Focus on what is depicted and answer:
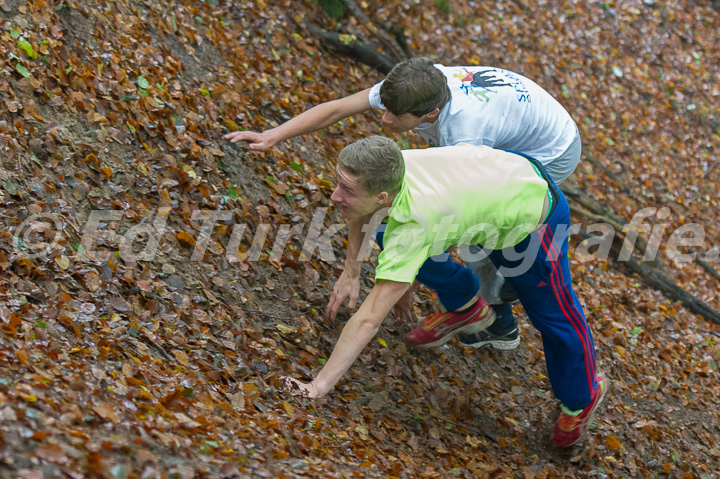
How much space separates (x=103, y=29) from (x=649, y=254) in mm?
5492

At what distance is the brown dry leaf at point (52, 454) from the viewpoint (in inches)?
88.9

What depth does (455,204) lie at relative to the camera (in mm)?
3223

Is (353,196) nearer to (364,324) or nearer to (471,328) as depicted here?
(364,324)

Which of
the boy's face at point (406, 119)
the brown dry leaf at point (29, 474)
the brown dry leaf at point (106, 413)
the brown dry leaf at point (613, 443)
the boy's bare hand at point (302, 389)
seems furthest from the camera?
the brown dry leaf at point (613, 443)

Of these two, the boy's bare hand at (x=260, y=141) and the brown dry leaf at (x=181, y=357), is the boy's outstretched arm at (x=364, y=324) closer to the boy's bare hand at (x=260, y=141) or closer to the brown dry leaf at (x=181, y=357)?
the brown dry leaf at (x=181, y=357)

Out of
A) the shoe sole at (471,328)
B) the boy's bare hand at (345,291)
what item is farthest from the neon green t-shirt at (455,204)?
the shoe sole at (471,328)

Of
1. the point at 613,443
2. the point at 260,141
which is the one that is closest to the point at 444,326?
the point at 613,443

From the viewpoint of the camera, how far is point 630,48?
9.83 meters

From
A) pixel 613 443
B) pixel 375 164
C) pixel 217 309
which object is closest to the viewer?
pixel 375 164

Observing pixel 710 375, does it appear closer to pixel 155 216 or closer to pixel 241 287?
pixel 241 287

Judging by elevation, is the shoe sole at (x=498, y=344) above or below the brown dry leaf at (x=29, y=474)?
above

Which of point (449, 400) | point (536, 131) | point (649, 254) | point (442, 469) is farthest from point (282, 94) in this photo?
point (649, 254)

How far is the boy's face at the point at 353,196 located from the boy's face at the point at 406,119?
592mm

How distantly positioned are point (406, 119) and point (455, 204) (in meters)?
0.67
